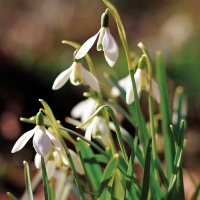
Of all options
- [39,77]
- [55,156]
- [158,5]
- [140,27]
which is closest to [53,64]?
[39,77]

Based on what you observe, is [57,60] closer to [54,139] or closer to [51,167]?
[51,167]

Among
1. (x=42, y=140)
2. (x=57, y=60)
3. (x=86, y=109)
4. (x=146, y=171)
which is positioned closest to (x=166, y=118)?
(x=86, y=109)

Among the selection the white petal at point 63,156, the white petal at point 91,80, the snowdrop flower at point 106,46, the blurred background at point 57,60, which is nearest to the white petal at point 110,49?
the snowdrop flower at point 106,46

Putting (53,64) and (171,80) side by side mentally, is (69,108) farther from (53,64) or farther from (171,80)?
(171,80)

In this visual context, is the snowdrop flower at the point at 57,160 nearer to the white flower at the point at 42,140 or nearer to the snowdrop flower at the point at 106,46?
the white flower at the point at 42,140

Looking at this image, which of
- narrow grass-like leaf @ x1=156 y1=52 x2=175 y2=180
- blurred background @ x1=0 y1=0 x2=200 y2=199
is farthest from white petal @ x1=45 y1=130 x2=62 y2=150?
blurred background @ x1=0 y1=0 x2=200 y2=199

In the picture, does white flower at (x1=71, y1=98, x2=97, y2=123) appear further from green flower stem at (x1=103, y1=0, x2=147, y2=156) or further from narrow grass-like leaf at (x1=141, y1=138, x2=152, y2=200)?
narrow grass-like leaf at (x1=141, y1=138, x2=152, y2=200)
